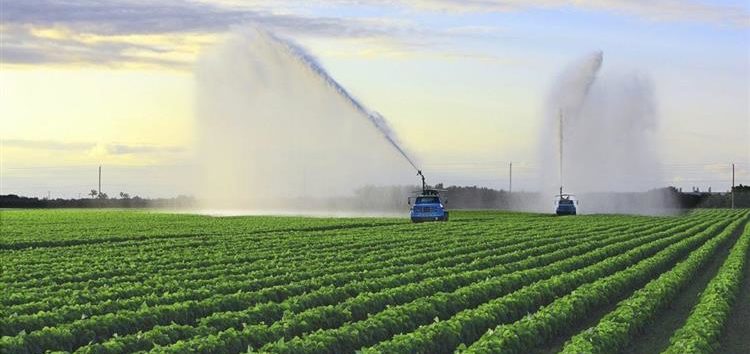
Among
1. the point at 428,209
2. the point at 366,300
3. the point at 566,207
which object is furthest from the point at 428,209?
the point at 366,300

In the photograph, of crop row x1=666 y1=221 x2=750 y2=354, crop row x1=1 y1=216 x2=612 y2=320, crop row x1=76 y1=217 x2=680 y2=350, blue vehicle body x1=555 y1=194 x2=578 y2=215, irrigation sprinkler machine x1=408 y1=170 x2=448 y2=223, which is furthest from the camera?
blue vehicle body x1=555 y1=194 x2=578 y2=215

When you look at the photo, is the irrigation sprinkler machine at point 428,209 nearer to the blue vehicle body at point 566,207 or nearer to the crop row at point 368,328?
the blue vehicle body at point 566,207

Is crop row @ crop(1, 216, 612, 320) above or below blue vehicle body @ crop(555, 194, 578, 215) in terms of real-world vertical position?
below

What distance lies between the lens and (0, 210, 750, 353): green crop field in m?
14.3

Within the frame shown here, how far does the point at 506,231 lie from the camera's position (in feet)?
155

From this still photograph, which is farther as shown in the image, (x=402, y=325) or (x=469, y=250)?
(x=469, y=250)

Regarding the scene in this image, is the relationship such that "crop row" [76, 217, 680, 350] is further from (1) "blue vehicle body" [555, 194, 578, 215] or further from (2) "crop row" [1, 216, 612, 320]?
(1) "blue vehicle body" [555, 194, 578, 215]

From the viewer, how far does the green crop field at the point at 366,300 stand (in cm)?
1427

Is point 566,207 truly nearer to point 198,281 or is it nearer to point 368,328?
point 198,281

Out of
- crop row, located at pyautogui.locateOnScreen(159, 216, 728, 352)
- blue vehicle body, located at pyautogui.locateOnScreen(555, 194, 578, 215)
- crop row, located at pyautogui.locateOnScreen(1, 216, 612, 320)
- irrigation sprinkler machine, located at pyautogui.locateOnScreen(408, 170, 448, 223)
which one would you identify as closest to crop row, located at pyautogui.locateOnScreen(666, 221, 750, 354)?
crop row, located at pyautogui.locateOnScreen(159, 216, 728, 352)

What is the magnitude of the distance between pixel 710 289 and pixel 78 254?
20.3 metres

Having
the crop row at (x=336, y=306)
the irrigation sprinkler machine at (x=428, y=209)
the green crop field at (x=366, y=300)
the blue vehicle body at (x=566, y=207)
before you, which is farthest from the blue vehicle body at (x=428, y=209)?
the crop row at (x=336, y=306)

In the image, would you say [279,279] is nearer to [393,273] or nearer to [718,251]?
[393,273]

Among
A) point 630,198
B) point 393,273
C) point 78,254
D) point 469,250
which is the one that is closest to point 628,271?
point 393,273
